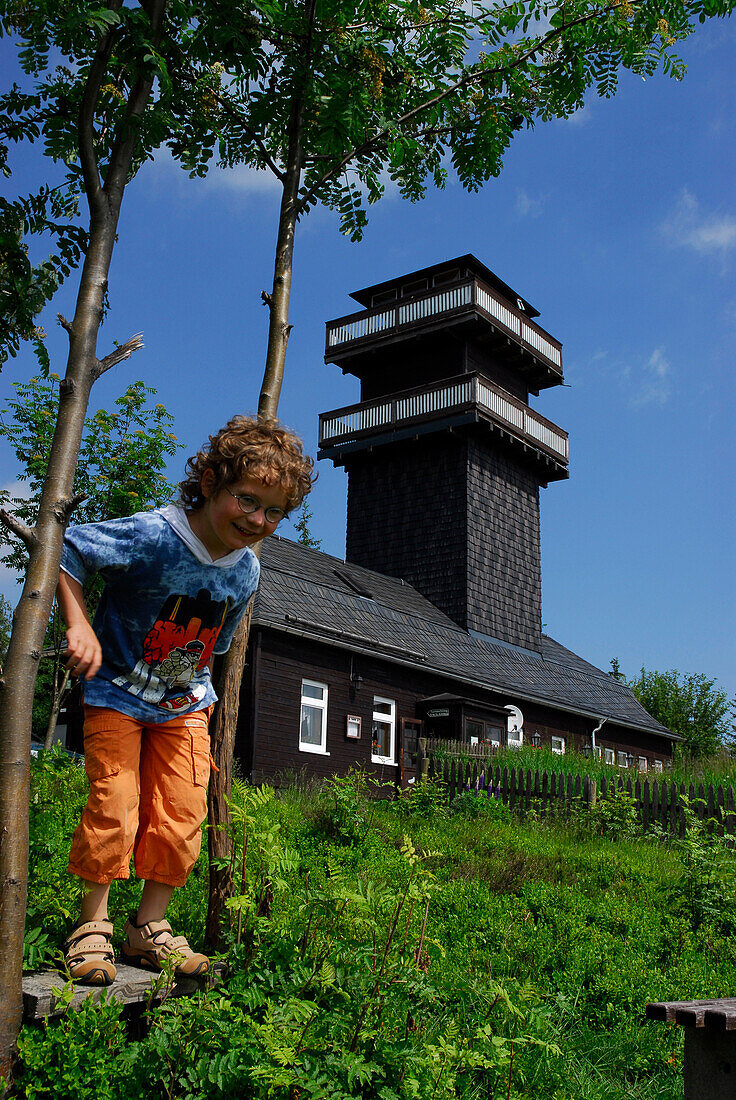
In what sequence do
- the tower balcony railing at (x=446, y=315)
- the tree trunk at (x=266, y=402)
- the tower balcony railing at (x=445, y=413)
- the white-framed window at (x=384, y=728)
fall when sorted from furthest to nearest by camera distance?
1. the tower balcony railing at (x=446, y=315)
2. the tower balcony railing at (x=445, y=413)
3. the white-framed window at (x=384, y=728)
4. the tree trunk at (x=266, y=402)

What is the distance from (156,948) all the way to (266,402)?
229cm

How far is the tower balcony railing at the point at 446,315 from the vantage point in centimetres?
2323

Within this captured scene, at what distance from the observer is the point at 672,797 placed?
11867 millimetres

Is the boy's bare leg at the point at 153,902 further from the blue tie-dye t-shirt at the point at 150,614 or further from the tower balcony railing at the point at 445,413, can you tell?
the tower balcony railing at the point at 445,413

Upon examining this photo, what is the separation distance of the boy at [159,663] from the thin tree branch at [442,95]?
7.11 feet

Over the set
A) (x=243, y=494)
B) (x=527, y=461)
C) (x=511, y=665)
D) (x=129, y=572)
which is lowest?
(x=129, y=572)

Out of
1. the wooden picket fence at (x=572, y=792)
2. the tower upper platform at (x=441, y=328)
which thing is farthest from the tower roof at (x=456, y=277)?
the wooden picket fence at (x=572, y=792)

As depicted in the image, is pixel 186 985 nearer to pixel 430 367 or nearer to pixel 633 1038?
pixel 633 1038

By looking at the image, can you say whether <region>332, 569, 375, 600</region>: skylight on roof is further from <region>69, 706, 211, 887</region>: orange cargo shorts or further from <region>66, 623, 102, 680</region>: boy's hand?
<region>66, 623, 102, 680</region>: boy's hand

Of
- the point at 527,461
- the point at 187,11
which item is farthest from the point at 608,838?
the point at 527,461

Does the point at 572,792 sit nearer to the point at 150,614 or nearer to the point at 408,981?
the point at 408,981

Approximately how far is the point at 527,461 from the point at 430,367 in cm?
379

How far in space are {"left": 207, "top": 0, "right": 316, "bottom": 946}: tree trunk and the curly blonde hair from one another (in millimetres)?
623

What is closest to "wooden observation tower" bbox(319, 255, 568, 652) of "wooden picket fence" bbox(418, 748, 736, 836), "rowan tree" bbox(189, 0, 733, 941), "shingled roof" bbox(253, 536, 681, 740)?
"shingled roof" bbox(253, 536, 681, 740)
